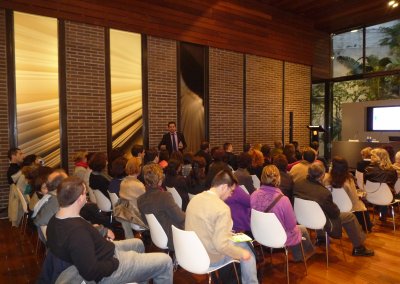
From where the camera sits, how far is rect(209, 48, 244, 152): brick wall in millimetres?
8773

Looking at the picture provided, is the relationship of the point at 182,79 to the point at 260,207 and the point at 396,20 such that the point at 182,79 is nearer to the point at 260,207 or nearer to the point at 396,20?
the point at 260,207

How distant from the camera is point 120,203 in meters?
3.79

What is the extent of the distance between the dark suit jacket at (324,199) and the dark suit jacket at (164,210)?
4.95 feet

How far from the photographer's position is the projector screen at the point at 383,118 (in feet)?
33.3

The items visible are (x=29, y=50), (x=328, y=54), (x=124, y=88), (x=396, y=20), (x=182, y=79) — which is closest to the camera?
(x=29, y=50)

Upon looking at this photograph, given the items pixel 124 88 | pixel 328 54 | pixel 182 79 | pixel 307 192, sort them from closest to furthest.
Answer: pixel 307 192, pixel 124 88, pixel 182 79, pixel 328 54

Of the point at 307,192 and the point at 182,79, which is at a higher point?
the point at 182,79

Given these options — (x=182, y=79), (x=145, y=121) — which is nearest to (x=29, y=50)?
(x=145, y=121)

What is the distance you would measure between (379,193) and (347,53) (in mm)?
8018

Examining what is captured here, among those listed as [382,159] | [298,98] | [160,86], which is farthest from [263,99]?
[382,159]

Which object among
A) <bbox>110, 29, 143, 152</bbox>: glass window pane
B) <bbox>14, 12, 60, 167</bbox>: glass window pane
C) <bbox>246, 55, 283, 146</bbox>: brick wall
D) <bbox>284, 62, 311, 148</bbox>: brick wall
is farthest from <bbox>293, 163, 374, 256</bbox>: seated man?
<bbox>284, 62, 311, 148</bbox>: brick wall

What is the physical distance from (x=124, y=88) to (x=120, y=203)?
4.03 meters

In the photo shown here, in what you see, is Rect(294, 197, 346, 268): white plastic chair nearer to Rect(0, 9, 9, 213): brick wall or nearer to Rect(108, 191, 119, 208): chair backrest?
Rect(108, 191, 119, 208): chair backrest

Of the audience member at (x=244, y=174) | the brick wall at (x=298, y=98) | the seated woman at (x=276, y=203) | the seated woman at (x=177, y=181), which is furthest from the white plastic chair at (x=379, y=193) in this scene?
the brick wall at (x=298, y=98)
